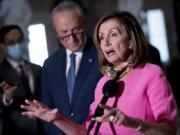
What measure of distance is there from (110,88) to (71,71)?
2.44ft

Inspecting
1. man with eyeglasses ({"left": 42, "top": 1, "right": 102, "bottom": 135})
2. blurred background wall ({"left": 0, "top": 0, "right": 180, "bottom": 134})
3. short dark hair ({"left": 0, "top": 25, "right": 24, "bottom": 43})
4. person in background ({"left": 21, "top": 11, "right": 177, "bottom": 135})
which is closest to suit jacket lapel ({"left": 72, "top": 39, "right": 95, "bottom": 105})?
man with eyeglasses ({"left": 42, "top": 1, "right": 102, "bottom": 135})

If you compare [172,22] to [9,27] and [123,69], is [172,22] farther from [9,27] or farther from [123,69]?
[123,69]

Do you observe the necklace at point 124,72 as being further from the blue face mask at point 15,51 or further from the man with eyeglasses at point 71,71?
the blue face mask at point 15,51

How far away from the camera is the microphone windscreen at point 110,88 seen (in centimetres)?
120

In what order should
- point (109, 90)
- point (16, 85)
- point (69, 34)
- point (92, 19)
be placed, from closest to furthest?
point (109, 90) < point (69, 34) < point (16, 85) < point (92, 19)

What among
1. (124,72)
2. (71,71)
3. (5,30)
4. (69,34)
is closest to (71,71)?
(71,71)

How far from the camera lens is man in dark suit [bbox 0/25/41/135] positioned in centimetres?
237

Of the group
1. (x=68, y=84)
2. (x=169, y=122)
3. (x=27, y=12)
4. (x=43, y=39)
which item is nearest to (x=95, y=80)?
(x=68, y=84)

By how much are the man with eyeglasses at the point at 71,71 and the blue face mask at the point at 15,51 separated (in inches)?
21.5

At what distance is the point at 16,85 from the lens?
2400 millimetres

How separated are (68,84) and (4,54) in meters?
0.72

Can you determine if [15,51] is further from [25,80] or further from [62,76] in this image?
[62,76]

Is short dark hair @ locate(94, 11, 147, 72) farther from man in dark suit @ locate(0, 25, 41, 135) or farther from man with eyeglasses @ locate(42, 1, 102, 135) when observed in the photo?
man in dark suit @ locate(0, 25, 41, 135)

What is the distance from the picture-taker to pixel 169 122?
1190mm
